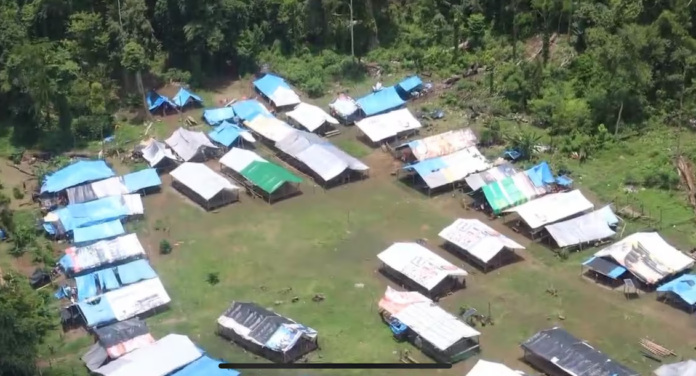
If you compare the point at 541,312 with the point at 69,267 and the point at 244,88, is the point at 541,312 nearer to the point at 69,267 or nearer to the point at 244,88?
the point at 69,267

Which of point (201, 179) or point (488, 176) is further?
point (201, 179)

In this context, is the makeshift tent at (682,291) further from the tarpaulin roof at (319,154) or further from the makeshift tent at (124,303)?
the makeshift tent at (124,303)

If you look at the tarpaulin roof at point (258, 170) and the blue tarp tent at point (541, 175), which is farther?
the tarpaulin roof at point (258, 170)

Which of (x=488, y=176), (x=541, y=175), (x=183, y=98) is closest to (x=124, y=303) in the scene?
(x=488, y=176)

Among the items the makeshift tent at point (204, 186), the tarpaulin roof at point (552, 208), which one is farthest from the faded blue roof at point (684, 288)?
the makeshift tent at point (204, 186)

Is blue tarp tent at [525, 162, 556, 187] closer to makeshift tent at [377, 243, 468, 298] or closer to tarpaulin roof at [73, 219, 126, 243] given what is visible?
makeshift tent at [377, 243, 468, 298]

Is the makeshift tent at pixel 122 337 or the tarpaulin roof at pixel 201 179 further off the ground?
the tarpaulin roof at pixel 201 179

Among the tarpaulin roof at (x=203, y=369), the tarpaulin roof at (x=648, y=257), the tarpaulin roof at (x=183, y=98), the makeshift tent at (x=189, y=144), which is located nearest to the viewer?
the tarpaulin roof at (x=203, y=369)

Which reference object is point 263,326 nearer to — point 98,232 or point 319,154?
point 98,232
